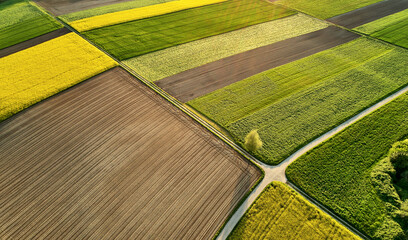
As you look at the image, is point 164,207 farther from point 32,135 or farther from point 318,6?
point 318,6

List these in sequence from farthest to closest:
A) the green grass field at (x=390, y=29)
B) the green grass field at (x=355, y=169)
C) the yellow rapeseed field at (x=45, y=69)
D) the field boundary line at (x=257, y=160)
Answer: the green grass field at (x=390, y=29)
the yellow rapeseed field at (x=45, y=69)
the green grass field at (x=355, y=169)
the field boundary line at (x=257, y=160)

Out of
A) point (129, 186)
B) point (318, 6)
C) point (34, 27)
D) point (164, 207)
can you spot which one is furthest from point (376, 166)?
point (34, 27)

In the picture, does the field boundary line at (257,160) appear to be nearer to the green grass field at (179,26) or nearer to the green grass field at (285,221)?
the green grass field at (285,221)

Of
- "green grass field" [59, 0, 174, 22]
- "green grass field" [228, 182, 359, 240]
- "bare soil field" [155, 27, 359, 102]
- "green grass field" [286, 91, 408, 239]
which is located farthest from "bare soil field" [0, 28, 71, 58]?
"green grass field" [286, 91, 408, 239]

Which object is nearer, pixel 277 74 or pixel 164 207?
pixel 164 207

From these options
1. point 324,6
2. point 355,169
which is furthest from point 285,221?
point 324,6

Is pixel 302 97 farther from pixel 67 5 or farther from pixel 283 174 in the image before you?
pixel 67 5

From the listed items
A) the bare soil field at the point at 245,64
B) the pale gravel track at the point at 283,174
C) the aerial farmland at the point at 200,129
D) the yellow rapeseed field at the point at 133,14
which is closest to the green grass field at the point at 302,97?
the aerial farmland at the point at 200,129
